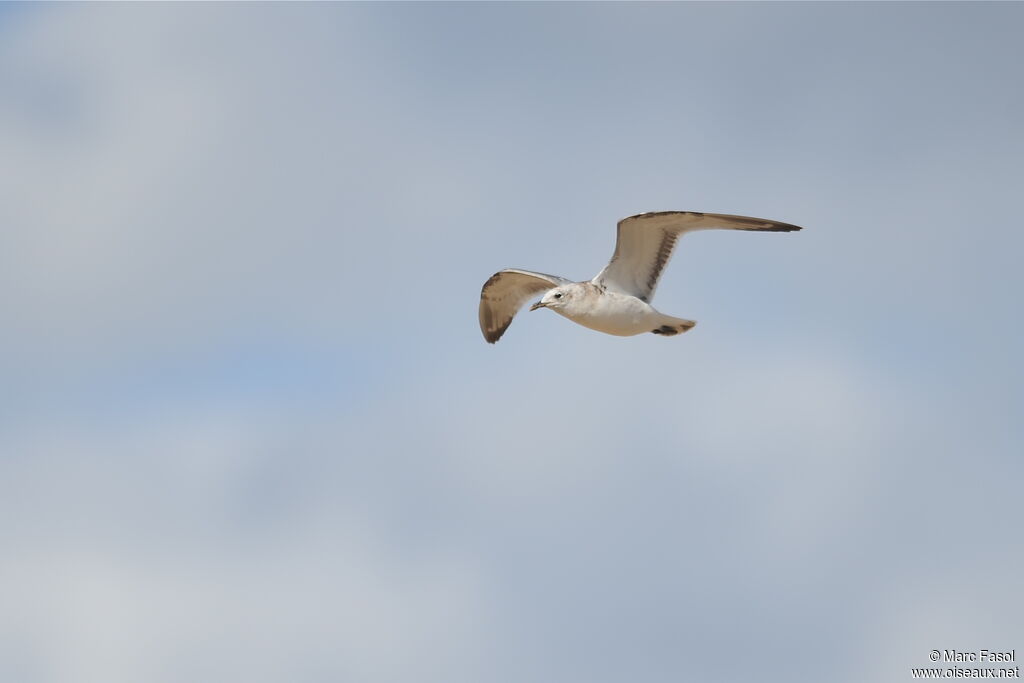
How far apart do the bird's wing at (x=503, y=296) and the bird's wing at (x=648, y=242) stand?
8.78ft

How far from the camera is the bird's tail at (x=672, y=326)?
67.1 feet

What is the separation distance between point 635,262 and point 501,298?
15.0ft

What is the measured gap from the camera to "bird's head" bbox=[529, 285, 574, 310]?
2092 cm

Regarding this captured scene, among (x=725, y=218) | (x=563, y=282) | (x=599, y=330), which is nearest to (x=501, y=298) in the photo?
(x=563, y=282)

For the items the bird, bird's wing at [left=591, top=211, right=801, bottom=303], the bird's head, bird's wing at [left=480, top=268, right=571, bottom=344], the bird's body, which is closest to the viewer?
bird's wing at [left=591, top=211, right=801, bottom=303]

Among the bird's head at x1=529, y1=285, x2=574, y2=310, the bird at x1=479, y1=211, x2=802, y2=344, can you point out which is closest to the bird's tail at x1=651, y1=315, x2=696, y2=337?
the bird at x1=479, y1=211, x2=802, y2=344

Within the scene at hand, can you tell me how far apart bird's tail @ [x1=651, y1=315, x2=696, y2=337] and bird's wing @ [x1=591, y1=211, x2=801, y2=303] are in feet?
1.87

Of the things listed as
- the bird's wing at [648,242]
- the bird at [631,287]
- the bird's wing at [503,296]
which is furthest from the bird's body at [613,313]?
the bird's wing at [503,296]

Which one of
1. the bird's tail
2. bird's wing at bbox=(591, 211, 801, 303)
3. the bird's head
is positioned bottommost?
the bird's tail

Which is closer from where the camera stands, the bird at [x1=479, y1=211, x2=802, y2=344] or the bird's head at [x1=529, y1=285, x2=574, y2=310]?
the bird at [x1=479, y1=211, x2=802, y2=344]

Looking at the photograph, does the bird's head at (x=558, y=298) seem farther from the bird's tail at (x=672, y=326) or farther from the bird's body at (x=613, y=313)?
the bird's tail at (x=672, y=326)

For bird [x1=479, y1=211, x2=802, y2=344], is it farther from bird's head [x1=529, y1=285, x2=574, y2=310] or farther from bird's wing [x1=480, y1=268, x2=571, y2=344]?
bird's wing [x1=480, y1=268, x2=571, y2=344]

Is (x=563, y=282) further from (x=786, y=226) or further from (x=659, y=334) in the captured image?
(x=786, y=226)

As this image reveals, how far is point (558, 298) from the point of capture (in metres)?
21.0
